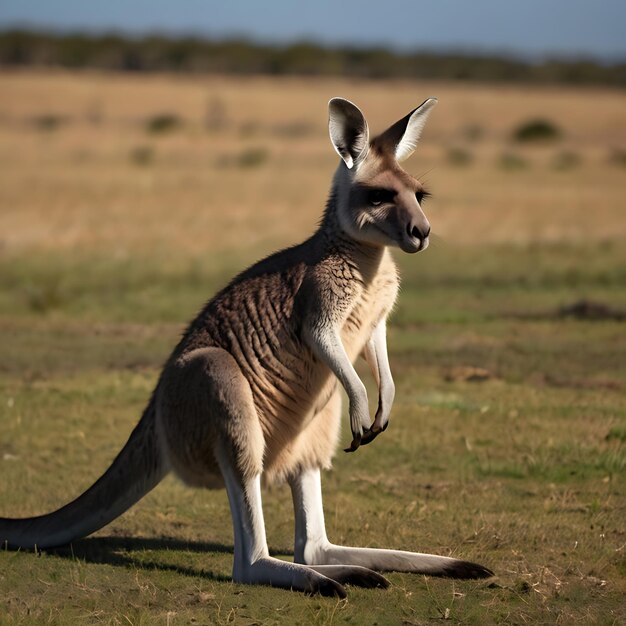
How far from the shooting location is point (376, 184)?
491 centimetres

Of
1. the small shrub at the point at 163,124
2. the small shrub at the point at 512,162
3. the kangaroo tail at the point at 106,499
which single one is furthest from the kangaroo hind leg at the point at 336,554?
the small shrub at the point at 163,124

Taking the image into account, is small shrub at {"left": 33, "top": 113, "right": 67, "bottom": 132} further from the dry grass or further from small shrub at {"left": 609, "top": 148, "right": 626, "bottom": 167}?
small shrub at {"left": 609, "top": 148, "right": 626, "bottom": 167}

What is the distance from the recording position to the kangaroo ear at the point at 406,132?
501 centimetres

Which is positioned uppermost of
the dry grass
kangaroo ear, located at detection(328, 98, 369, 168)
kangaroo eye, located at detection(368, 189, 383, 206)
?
the dry grass

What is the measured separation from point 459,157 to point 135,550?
24.7 meters

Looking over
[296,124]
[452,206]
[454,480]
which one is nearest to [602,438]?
[454,480]

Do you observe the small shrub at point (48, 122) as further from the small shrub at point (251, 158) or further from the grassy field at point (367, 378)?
the small shrub at point (251, 158)

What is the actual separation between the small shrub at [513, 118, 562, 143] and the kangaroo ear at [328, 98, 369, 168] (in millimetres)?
32546

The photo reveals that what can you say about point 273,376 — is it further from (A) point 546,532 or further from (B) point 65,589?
(A) point 546,532

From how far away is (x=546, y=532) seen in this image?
585cm

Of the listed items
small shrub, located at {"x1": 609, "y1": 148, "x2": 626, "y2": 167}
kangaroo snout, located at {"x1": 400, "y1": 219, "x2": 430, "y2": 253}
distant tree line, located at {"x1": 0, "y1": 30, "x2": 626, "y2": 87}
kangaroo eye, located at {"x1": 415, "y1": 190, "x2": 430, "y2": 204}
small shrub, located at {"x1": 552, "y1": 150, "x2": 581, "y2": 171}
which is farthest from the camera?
distant tree line, located at {"x1": 0, "y1": 30, "x2": 626, "y2": 87}

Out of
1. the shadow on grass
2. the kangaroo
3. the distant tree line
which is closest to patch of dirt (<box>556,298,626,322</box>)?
the shadow on grass

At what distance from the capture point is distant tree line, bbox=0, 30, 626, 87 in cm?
7644

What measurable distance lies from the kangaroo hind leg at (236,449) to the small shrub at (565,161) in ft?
78.4
